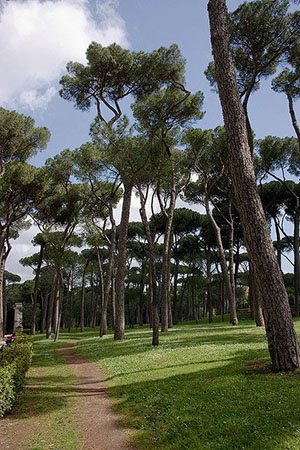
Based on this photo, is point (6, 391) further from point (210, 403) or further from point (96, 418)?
point (210, 403)

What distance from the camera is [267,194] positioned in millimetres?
32969

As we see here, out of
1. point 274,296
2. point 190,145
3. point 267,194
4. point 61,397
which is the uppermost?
point 190,145

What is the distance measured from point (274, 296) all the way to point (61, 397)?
5.95 metres

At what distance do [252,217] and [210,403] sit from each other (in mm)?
4448

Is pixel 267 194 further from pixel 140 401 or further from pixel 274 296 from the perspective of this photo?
pixel 140 401

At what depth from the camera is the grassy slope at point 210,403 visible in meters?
5.00

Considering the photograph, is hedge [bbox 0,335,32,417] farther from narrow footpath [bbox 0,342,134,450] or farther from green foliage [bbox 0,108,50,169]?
green foliage [bbox 0,108,50,169]

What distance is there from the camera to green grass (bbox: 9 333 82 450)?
5.70 meters

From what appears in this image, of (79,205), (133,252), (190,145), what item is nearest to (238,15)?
(190,145)

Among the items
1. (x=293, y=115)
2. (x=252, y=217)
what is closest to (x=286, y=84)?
(x=293, y=115)

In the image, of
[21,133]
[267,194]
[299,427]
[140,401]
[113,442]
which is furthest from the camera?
[267,194]

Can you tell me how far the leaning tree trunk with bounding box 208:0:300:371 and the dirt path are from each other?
164 inches

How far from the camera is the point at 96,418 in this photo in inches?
270

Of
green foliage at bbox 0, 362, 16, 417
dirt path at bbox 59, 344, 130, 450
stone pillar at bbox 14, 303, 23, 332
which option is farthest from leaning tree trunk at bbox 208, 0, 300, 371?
stone pillar at bbox 14, 303, 23, 332
